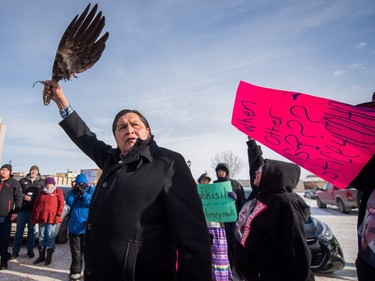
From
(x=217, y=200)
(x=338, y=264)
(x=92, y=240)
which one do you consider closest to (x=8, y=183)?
(x=217, y=200)

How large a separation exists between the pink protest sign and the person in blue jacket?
4.23 metres

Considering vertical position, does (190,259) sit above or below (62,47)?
below

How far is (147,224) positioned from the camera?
140cm

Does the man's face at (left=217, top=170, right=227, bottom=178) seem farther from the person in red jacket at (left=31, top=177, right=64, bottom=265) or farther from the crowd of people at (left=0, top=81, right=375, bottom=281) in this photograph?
the person in red jacket at (left=31, top=177, right=64, bottom=265)

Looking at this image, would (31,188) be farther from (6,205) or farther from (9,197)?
(6,205)

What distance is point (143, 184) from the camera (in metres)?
1.47

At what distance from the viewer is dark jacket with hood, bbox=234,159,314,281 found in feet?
6.68

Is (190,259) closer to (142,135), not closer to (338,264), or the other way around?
(142,135)

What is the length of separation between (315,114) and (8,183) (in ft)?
20.7

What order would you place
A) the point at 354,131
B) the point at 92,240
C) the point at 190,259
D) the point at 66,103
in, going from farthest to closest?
the point at 66,103 < the point at 354,131 < the point at 92,240 < the point at 190,259

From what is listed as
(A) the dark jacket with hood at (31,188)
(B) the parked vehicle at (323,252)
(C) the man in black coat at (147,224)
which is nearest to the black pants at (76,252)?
(A) the dark jacket with hood at (31,188)

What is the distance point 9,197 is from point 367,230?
643 centimetres

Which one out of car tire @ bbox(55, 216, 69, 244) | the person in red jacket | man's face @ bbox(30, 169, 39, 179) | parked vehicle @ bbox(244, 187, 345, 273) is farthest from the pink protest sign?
car tire @ bbox(55, 216, 69, 244)

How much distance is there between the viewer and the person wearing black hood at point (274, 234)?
6.68ft
